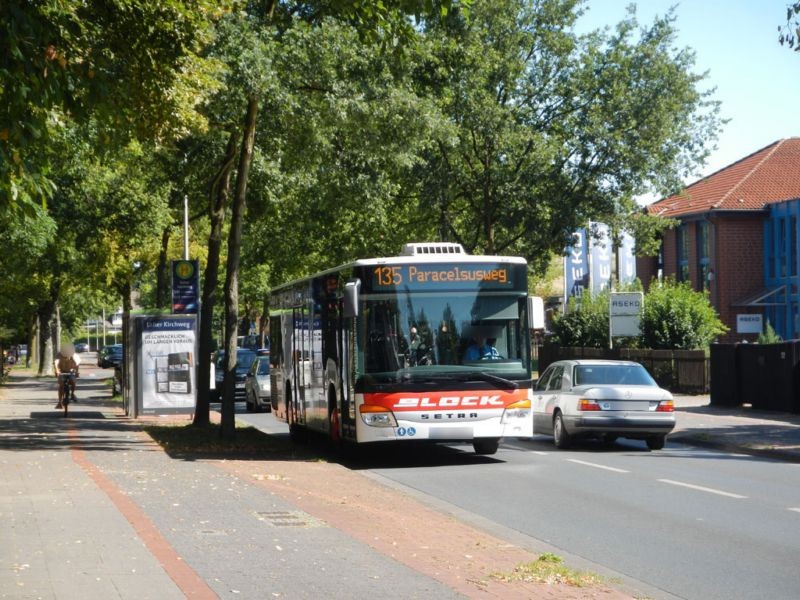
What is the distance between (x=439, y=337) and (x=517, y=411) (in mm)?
1564

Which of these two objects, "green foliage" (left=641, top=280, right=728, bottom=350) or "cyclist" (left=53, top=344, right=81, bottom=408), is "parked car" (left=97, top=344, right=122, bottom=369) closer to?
"green foliage" (left=641, top=280, right=728, bottom=350)

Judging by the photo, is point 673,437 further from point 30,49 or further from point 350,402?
point 30,49

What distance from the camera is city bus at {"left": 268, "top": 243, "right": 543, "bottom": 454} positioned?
17312mm

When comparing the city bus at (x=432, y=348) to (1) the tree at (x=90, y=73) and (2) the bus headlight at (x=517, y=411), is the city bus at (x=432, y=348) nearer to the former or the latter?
(2) the bus headlight at (x=517, y=411)

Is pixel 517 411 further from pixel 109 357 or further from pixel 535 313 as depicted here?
pixel 109 357

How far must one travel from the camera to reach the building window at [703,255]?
55.8 metres

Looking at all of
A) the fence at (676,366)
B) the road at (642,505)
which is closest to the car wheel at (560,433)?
the road at (642,505)

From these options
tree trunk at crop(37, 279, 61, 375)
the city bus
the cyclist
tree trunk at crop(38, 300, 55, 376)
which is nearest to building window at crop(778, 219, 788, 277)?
tree trunk at crop(37, 279, 61, 375)

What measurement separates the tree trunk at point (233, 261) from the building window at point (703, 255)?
37933mm

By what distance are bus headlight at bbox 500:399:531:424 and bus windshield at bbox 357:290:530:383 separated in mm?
392

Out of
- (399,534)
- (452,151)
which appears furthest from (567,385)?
(452,151)

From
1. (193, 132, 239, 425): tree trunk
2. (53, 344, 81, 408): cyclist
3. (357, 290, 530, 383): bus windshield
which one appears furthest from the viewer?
(53, 344, 81, 408): cyclist

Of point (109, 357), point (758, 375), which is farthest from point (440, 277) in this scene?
point (109, 357)

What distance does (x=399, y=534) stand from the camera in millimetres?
10609
